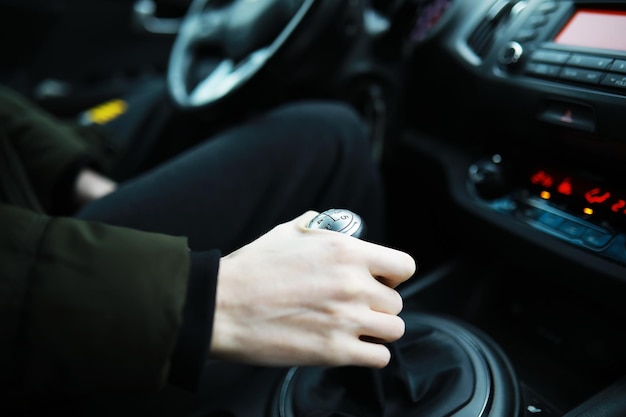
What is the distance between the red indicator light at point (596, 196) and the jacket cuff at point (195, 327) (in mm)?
471

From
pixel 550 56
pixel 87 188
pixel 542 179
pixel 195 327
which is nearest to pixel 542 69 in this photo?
pixel 550 56

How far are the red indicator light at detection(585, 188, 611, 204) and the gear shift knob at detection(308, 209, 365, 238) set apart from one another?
13.1 inches

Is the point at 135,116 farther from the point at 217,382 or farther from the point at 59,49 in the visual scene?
the point at 59,49

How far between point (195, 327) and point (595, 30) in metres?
0.57

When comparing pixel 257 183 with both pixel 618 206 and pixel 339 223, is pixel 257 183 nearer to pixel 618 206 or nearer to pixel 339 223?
pixel 339 223

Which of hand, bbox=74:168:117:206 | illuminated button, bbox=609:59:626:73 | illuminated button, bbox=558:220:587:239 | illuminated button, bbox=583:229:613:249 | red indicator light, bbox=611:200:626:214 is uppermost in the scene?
illuminated button, bbox=609:59:626:73

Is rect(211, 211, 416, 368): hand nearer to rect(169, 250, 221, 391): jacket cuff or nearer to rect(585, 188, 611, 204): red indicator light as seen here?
rect(169, 250, 221, 391): jacket cuff

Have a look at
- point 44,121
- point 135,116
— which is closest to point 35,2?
point 135,116

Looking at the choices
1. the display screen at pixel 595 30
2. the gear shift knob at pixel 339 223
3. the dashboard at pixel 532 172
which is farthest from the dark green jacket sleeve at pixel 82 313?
the display screen at pixel 595 30

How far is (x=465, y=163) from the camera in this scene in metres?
0.85

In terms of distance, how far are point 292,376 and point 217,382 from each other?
93 millimetres

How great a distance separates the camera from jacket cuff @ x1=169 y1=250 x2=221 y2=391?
41 centimetres

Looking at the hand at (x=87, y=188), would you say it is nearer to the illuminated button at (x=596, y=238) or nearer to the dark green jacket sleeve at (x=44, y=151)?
the dark green jacket sleeve at (x=44, y=151)

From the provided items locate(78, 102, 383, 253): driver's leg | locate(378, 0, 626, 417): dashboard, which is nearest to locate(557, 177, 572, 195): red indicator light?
locate(378, 0, 626, 417): dashboard
